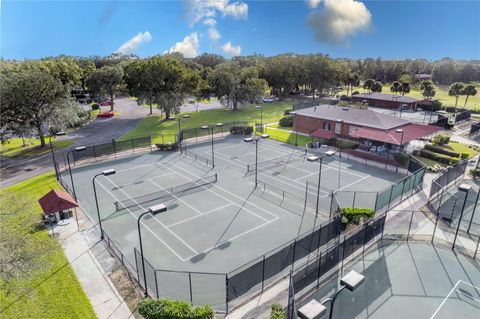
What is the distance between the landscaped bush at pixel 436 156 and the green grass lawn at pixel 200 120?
2698 cm

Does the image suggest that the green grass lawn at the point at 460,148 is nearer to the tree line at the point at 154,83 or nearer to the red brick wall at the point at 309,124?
the red brick wall at the point at 309,124

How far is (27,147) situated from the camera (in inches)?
1591

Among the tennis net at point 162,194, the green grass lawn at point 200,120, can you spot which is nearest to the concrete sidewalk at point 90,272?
the tennis net at point 162,194

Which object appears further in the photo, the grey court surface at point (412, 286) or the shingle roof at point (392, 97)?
the shingle roof at point (392, 97)

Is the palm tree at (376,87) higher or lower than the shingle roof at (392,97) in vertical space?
higher

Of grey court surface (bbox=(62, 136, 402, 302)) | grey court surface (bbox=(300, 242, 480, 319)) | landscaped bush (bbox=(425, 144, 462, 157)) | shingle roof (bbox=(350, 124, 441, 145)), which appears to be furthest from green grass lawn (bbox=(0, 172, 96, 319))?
landscaped bush (bbox=(425, 144, 462, 157))

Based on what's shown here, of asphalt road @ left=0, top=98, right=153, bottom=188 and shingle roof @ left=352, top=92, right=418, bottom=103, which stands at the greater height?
shingle roof @ left=352, top=92, right=418, bottom=103

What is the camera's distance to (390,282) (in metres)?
15.3

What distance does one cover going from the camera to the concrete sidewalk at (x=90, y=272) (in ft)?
44.9

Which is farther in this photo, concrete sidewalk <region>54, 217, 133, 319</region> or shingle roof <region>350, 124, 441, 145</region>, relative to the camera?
shingle roof <region>350, 124, 441, 145</region>

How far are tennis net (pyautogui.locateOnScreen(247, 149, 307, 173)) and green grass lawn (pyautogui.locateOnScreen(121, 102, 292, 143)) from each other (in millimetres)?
15615

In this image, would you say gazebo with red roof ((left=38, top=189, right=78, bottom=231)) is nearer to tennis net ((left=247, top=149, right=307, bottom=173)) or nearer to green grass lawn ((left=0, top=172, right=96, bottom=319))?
green grass lawn ((left=0, top=172, right=96, bottom=319))

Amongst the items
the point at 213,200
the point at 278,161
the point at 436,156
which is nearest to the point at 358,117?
the point at 436,156

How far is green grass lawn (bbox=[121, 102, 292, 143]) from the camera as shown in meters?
46.4
